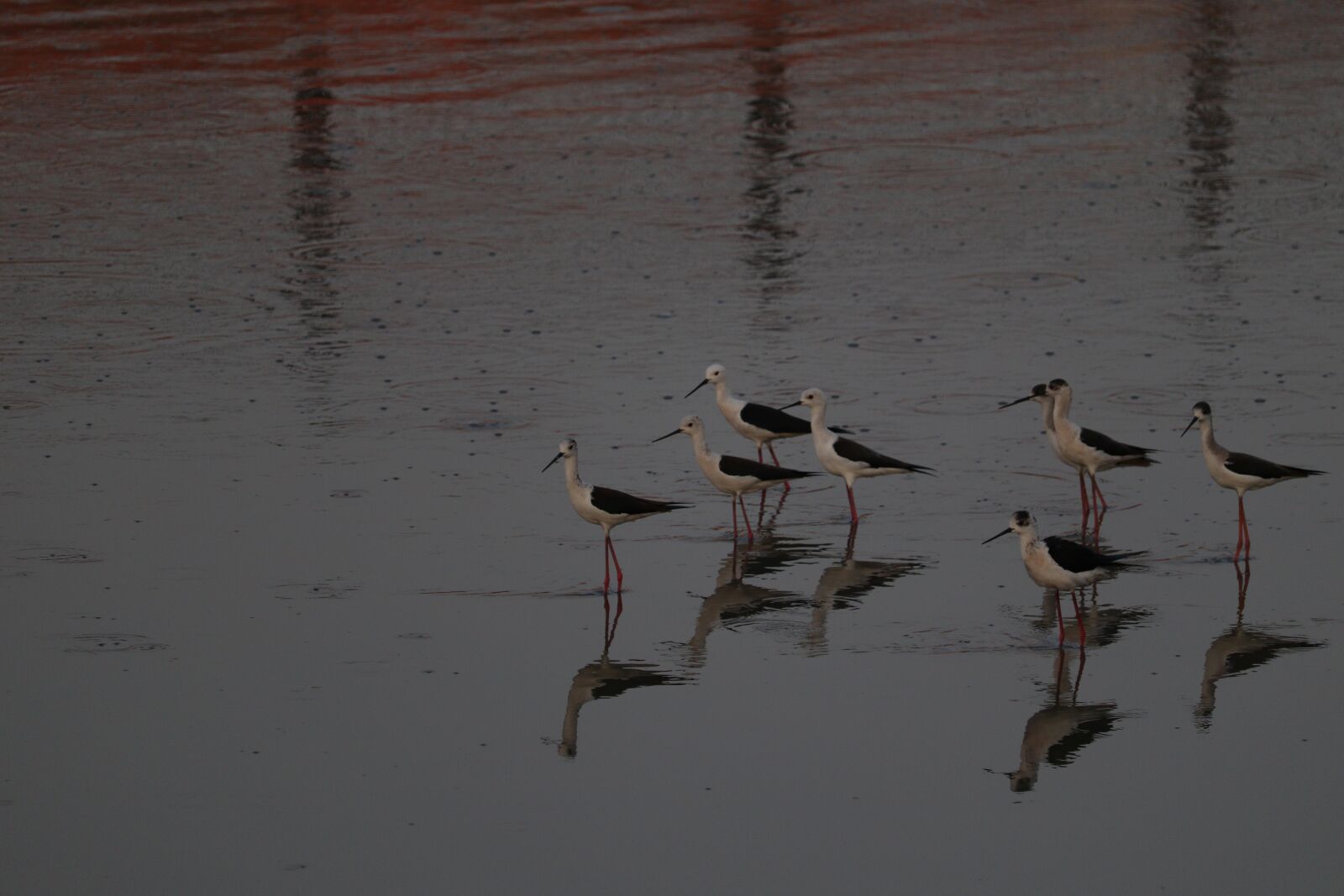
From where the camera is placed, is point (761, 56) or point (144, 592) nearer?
point (144, 592)

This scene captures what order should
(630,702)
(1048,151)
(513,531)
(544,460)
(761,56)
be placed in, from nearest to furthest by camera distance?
(630,702) → (513,531) → (544,460) → (1048,151) → (761,56)

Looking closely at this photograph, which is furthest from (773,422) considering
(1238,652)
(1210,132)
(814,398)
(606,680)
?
(1210,132)

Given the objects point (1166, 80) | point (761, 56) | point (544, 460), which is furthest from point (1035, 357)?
point (761, 56)

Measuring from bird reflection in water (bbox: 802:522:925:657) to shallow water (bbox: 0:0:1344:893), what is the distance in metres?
0.04

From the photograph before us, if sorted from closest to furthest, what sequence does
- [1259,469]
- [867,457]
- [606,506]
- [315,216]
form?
1. [606,506]
2. [1259,469]
3. [867,457]
4. [315,216]

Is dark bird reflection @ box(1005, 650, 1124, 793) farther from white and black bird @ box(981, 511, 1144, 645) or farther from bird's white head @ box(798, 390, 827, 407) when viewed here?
bird's white head @ box(798, 390, 827, 407)

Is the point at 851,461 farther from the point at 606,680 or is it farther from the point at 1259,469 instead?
the point at 606,680

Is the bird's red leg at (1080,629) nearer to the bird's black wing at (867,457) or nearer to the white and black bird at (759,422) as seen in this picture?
the bird's black wing at (867,457)

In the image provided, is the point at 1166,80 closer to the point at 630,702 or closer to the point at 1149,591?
the point at 1149,591

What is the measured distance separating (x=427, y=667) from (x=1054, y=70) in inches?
757

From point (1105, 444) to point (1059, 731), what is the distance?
11.8ft

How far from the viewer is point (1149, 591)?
10.9m

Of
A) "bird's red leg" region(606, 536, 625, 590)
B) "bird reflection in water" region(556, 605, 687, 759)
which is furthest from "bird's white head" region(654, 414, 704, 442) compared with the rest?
"bird reflection in water" region(556, 605, 687, 759)

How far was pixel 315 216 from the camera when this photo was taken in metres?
20.9
